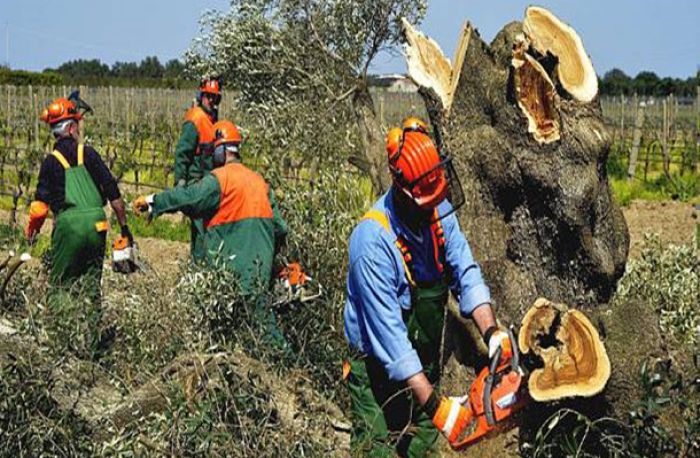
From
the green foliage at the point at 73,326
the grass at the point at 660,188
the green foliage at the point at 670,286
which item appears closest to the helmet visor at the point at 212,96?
the green foliage at the point at 73,326

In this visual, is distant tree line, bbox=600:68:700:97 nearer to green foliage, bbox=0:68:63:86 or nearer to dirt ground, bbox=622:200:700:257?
green foliage, bbox=0:68:63:86

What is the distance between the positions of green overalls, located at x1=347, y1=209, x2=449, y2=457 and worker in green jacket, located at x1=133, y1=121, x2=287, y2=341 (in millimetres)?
1932

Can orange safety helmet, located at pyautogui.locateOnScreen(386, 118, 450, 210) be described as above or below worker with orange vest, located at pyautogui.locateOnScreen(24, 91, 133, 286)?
above

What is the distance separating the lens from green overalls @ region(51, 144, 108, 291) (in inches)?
289

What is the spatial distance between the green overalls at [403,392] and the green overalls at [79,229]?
3.09 meters

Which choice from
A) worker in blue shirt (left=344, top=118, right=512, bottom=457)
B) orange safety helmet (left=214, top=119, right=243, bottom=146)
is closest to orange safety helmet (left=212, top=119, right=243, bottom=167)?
orange safety helmet (left=214, top=119, right=243, bottom=146)

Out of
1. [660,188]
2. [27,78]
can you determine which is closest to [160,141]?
[660,188]

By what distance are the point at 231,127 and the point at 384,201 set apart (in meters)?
2.81

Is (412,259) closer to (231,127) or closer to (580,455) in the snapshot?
(580,455)

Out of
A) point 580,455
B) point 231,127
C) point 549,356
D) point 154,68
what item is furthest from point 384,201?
point 154,68

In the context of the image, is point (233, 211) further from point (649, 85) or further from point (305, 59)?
point (649, 85)

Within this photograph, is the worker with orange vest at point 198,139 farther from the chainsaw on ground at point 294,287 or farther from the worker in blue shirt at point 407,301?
the worker in blue shirt at point 407,301

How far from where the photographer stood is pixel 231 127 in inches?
284

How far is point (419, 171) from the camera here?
431 centimetres
